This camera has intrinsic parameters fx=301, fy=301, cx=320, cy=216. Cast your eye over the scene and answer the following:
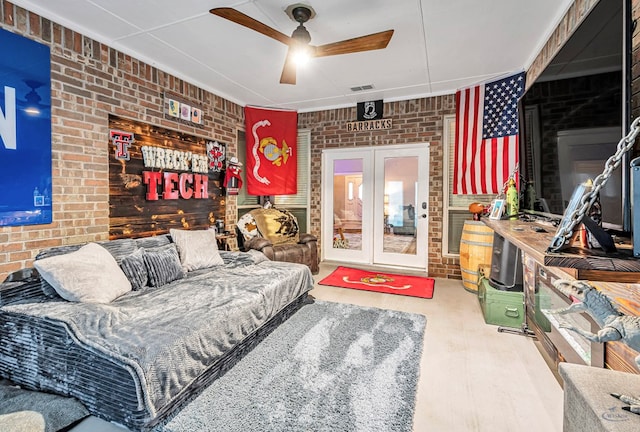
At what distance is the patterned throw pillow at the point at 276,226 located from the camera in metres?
4.46

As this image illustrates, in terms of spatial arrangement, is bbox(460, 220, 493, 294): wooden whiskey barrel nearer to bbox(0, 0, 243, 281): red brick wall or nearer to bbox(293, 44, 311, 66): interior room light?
bbox(293, 44, 311, 66): interior room light

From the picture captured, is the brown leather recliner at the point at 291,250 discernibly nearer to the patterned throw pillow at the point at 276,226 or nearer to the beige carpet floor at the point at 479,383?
the patterned throw pillow at the point at 276,226

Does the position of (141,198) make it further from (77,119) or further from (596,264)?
(596,264)

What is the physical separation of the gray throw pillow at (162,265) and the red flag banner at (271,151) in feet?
7.14

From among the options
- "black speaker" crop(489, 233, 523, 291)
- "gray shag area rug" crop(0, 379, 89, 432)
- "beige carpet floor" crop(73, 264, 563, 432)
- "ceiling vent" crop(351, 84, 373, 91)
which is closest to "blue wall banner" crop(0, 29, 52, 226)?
"gray shag area rug" crop(0, 379, 89, 432)

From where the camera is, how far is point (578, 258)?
1.01 m

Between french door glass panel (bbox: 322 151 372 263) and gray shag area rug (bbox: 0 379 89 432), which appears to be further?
french door glass panel (bbox: 322 151 372 263)

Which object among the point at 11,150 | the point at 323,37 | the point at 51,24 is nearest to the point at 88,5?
the point at 51,24

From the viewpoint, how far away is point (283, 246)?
4172 millimetres

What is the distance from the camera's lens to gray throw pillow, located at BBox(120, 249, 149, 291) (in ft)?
8.18

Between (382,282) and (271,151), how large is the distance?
8.96 ft

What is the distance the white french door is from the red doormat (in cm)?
43

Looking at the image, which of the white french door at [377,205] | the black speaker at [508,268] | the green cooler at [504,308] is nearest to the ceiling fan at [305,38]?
the black speaker at [508,268]

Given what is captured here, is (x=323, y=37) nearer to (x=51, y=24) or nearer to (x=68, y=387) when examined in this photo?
(x=51, y=24)
